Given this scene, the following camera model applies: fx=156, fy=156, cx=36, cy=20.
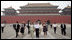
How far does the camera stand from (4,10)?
30953 mm

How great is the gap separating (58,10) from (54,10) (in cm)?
76

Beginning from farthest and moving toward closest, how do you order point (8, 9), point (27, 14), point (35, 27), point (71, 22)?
point (8, 9) → point (27, 14) → point (71, 22) → point (35, 27)

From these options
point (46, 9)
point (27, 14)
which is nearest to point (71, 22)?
point (46, 9)

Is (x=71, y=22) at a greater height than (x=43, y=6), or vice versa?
(x=43, y=6)

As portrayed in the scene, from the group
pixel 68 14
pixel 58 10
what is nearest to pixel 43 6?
pixel 58 10

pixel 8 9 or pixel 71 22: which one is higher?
pixel 8 9

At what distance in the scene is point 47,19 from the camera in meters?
27.7

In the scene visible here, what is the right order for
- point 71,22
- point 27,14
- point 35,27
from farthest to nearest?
point 27,14 < point 71,22 < point 35,27

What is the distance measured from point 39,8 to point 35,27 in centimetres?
2154

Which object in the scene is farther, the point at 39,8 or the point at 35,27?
the point at 39,8

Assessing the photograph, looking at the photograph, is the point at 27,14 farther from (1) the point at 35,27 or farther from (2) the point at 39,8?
(1) the point at 35,27

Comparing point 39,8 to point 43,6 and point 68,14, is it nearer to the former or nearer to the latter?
point 43,6

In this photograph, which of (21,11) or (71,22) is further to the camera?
(21,11)

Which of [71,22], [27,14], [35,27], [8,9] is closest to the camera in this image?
[35,27]
